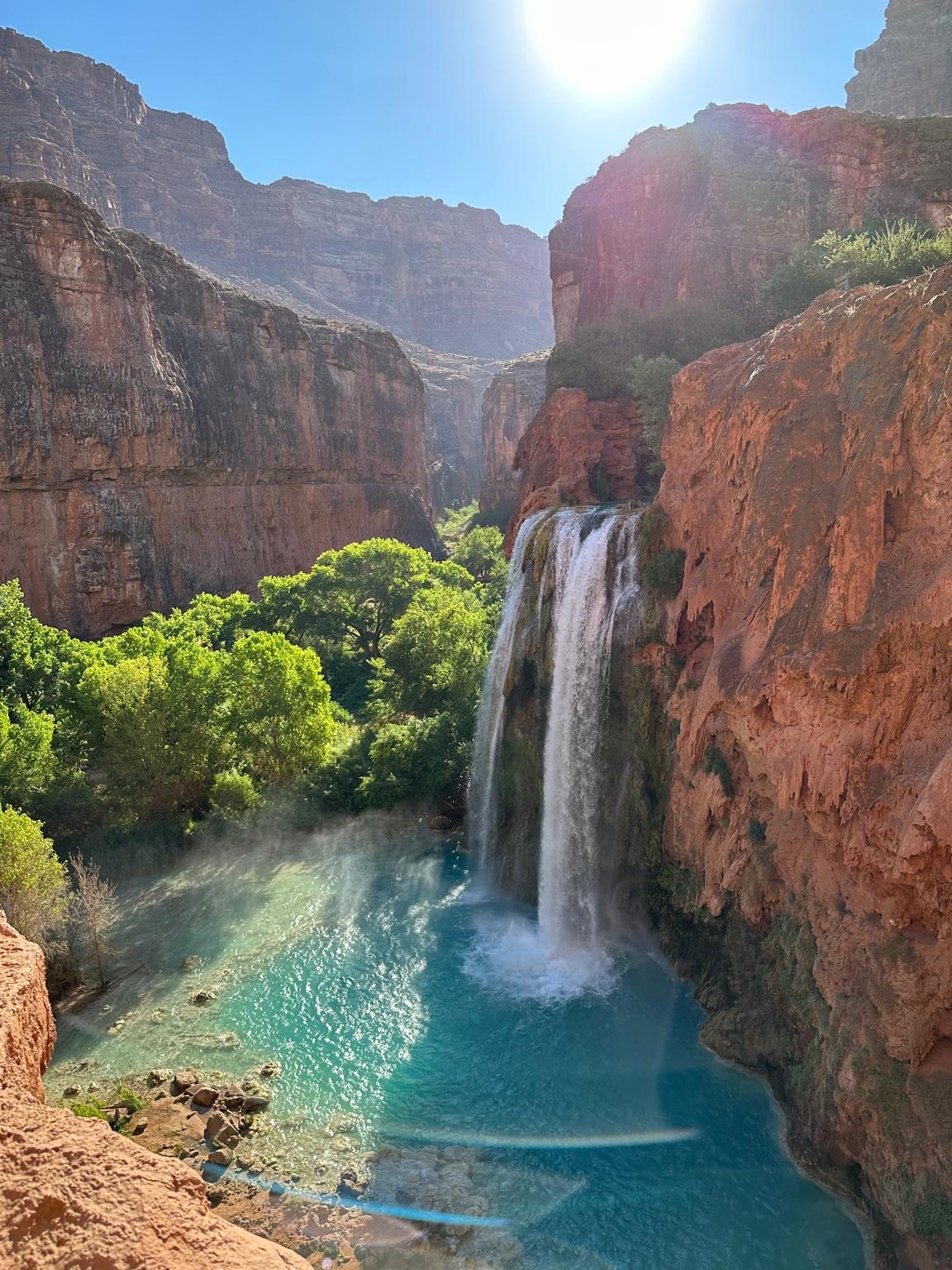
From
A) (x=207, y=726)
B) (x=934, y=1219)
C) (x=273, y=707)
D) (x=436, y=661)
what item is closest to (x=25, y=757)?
(x=207, y=726)

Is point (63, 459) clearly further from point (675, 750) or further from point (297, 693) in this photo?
point (675, 750)

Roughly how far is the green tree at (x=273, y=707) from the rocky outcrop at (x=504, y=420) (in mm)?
49398

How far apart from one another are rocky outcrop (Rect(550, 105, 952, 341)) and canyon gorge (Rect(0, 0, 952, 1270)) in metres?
0.17

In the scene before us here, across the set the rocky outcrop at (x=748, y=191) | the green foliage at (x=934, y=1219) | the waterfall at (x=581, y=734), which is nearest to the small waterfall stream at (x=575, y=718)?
the waterfall at (x=581, y=734)

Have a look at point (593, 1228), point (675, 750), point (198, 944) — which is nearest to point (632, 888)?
point (675, 750)

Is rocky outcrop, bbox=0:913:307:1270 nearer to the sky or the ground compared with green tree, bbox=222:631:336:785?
nearer to the sky

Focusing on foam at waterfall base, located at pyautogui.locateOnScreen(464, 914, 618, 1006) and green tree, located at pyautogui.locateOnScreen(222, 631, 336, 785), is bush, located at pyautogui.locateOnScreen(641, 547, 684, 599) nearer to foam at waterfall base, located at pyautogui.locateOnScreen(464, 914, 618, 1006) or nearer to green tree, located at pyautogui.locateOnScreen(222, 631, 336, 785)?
foam at waterfall base, located at pyautogui.locateOnScreen(464, 914, 618, 1006)

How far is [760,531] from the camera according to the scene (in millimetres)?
13844

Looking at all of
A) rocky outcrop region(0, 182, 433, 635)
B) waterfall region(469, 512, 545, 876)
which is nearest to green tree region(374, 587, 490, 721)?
waterfall region(469, 512, 545, 876)

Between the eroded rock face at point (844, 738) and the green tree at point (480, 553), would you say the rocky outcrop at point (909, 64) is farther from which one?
the eroded rock face at point (844, 738)

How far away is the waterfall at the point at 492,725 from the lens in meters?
23.7

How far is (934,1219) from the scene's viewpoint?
942cm

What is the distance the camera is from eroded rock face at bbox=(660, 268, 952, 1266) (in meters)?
10.1

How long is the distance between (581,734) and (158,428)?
39328 mm
